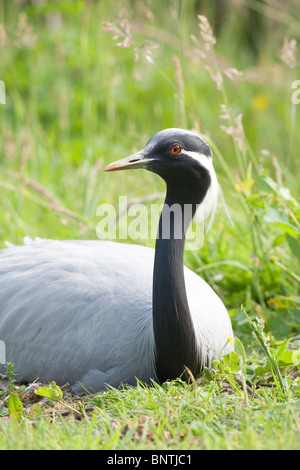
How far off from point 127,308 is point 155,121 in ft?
Result: 12.5

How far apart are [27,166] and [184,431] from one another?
3.77 meters

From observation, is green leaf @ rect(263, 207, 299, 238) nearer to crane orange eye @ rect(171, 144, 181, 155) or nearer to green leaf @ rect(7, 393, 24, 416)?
crane orange eye @ rect(171, 144, 181, 155)

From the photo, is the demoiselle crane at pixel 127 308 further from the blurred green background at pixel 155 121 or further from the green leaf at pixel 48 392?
the blurred green background at pixel 155 121

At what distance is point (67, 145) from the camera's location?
20.5ft

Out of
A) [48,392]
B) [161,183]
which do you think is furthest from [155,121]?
[48,392]

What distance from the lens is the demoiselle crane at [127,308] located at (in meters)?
2.96

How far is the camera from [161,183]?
522 centimetres

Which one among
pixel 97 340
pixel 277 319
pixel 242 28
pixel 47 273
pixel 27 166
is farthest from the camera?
pixel 242 28

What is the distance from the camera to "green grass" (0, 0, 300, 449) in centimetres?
246

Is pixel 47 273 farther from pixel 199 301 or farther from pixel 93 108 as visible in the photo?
pixel 93 108

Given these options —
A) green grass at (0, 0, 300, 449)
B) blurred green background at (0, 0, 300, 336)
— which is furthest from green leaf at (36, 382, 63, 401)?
blurred green background at (0, 0, 300, 336)

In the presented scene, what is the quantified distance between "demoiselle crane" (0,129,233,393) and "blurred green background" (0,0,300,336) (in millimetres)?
568
